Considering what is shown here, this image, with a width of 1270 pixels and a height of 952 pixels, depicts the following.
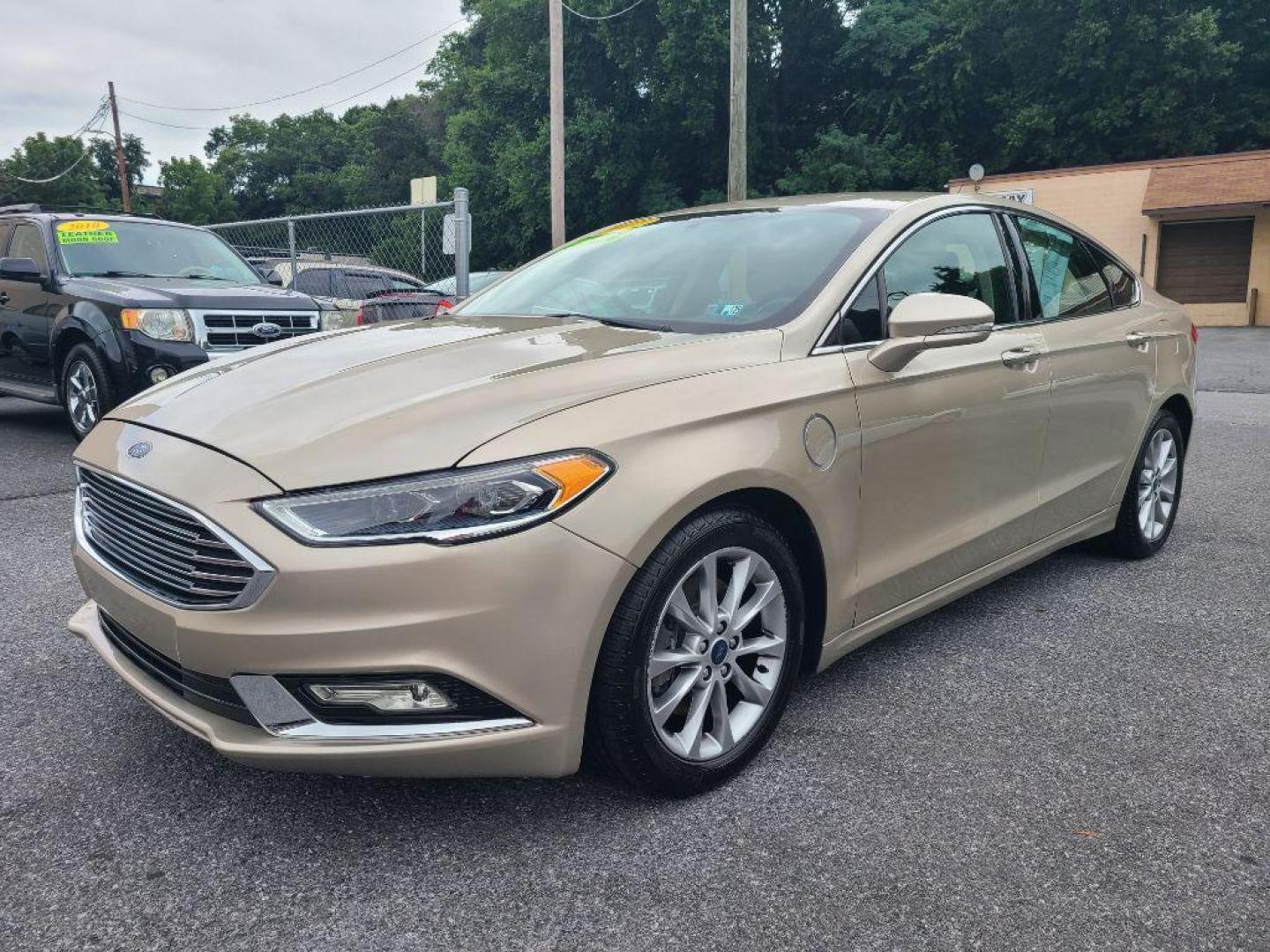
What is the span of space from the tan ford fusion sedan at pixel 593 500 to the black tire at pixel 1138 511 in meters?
0.99

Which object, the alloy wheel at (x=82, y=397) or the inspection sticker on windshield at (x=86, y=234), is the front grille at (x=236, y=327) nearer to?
the alloy wheel at (x=82, y=397)

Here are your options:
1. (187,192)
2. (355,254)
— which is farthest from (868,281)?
(187,192)

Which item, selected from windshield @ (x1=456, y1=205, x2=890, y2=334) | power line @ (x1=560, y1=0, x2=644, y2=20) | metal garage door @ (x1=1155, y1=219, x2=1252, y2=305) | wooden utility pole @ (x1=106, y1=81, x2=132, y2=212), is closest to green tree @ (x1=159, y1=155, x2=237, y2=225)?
wooden utility pole @ (x1=106, y1=81, x2=132, y2=212)

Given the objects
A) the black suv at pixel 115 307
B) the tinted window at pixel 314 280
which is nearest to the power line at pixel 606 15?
the tinted window at pixel 314 280

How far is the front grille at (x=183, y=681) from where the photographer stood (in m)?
2.14

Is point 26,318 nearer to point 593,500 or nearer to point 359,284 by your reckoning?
point 359,284

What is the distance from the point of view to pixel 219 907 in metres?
2.05

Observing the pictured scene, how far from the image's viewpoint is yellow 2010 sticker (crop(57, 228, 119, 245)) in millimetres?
7809

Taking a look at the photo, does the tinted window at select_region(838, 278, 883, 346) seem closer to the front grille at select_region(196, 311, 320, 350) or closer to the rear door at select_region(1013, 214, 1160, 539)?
the rear door at select_region(1013, 214, 1160, 539)

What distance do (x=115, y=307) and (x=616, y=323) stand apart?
17.3ft

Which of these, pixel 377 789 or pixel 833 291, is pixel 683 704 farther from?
pixel 833 291

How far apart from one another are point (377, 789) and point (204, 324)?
17.7ft

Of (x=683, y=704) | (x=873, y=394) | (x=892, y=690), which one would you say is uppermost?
(x=873, y=394)

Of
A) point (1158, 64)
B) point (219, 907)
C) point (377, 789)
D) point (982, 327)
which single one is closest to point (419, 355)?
point (377, 789)
